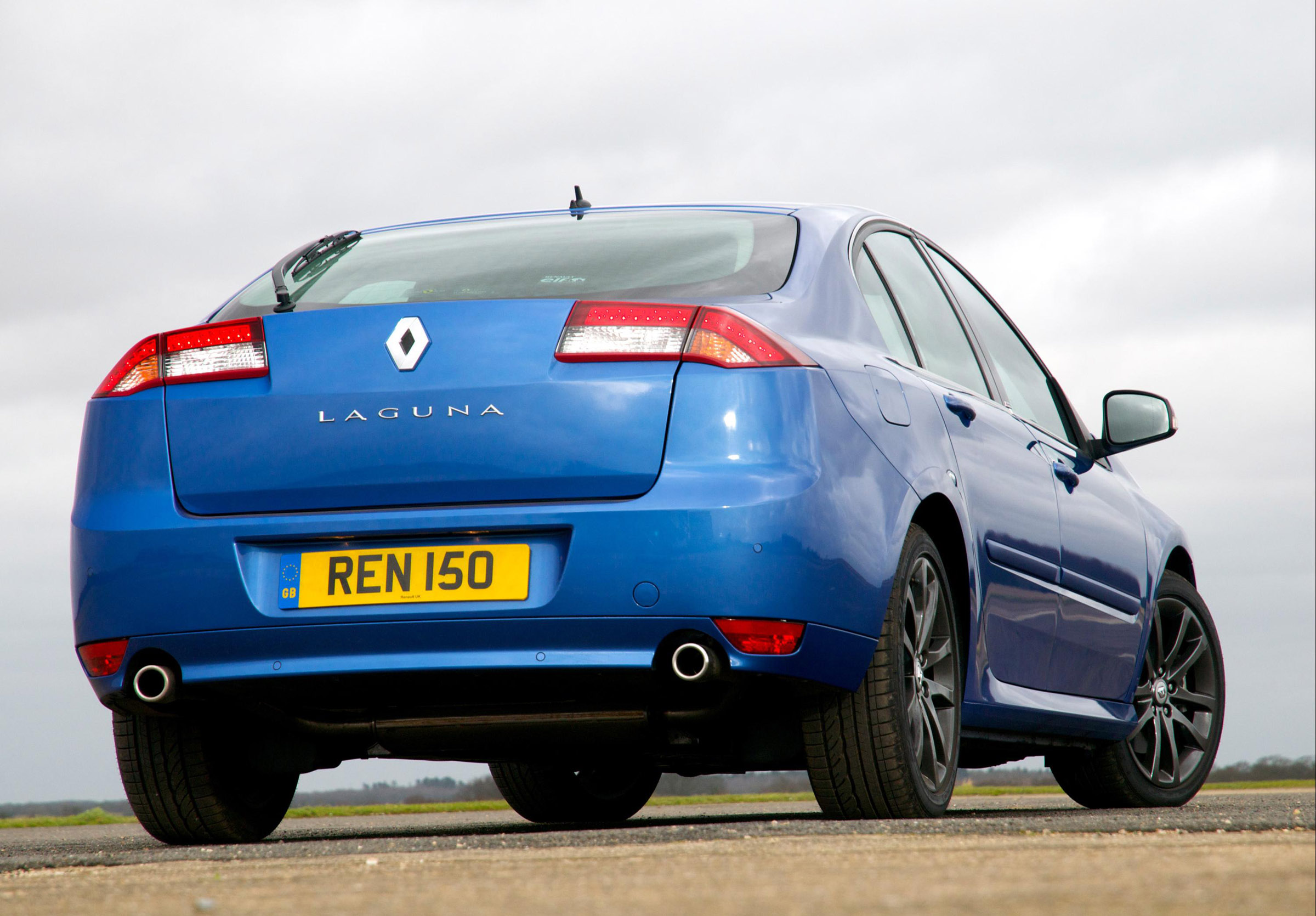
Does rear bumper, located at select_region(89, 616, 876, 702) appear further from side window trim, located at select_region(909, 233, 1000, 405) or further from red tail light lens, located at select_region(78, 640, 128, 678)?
side window trim, located at select_region(909, 233, 1000, 405)

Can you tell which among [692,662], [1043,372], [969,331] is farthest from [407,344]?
[1043,372]

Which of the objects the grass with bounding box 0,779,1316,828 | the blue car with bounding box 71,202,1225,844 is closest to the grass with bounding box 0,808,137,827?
the grass with bounding box 0,779,1316,828

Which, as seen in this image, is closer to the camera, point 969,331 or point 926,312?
Result: point 926,312

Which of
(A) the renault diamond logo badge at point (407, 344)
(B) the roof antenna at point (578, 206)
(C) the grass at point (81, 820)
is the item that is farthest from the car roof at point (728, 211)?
(C) the grass at point (81, 820)

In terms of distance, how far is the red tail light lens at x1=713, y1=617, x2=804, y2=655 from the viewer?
380 centimetres

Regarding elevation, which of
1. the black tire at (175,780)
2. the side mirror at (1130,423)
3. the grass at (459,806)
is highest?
the side mirror at (1130,423)

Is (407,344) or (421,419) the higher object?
(407,344)

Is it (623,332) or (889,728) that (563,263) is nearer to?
(623,332)

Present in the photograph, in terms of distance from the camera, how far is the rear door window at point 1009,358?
18.8ft

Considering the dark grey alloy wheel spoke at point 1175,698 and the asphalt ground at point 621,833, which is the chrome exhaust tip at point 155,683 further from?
the dark grey alloy wheel spoke at point 1175,698

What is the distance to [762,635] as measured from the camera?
3.82 metres

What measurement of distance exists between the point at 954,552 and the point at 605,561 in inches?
52.1

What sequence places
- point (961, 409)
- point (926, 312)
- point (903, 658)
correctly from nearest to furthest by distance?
point (903, 658)
point (961, 409)
point (926, 312)

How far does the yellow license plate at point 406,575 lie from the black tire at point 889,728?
0.83m
